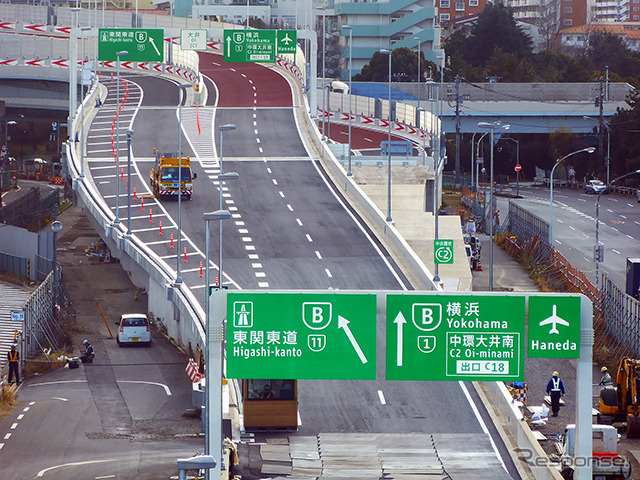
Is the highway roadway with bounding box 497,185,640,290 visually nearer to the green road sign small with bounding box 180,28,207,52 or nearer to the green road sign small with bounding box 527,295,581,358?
the green road sign small with bounding box 180,28,207,52

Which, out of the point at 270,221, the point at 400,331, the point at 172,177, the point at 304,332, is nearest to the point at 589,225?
the point at 270,221

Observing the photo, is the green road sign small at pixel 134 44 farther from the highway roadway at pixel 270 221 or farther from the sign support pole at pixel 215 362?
the sign support pole at pixel 215 362

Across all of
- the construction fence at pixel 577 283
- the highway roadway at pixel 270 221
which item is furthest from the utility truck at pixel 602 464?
the construction fence at pixel 577 283

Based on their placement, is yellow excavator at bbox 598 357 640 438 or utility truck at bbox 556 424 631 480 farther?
yellow excavator at bbox 598 357 640 438

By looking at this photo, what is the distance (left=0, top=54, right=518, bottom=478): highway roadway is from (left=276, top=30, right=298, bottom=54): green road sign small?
15.7 feet

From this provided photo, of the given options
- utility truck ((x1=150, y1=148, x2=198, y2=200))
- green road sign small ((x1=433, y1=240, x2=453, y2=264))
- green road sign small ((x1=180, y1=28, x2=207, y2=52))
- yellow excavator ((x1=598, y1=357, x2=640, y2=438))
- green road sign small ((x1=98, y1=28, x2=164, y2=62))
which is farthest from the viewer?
green road sign small ((x1=180, y1=28, x2=207, y2=52))

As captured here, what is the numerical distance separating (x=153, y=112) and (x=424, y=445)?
64.3 meters

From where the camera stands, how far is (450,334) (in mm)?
29844

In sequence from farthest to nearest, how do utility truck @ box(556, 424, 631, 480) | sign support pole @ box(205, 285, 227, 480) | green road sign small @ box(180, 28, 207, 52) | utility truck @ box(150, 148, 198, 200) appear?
green road sign small @ box(180, 28, 207, 52)
utility truck @ box(150, 148, 198, 200)
utility truck @ box(556, 424, 631, 480)
sign support pole @ box(205, 285, 227, 480)

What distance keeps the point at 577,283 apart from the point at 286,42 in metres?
37.8

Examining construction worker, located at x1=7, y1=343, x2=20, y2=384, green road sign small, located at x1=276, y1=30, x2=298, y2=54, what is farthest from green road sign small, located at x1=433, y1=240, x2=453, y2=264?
green road sign small, located at x1=276, y1=30, x2=298, y2=54

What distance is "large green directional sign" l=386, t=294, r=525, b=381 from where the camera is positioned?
29812 millimetres

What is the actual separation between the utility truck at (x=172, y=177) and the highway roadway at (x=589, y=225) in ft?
78.2

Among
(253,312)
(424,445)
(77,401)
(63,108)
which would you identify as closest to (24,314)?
(77,401)
